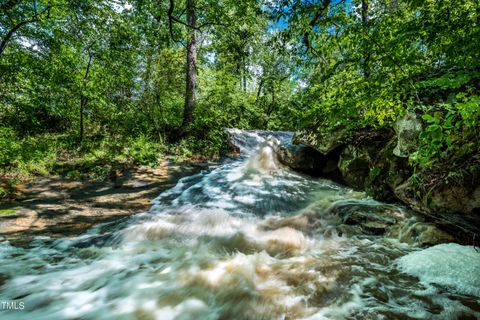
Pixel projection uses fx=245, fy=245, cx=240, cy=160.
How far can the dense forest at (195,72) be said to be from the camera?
115 inches

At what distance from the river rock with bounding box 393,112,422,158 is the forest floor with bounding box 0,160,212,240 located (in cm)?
464

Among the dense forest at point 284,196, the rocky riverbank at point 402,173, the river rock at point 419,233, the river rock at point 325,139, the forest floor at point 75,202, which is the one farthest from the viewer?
the river rock at point 325,139

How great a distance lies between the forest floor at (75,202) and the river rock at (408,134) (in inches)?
183

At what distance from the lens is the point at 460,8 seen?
3148mm

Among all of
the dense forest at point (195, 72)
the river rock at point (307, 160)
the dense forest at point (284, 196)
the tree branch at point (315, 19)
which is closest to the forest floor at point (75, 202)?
the dense forest at point (284, 196)

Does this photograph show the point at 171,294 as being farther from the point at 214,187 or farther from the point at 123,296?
the point at 214,187

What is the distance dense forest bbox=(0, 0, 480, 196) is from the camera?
9.55ft

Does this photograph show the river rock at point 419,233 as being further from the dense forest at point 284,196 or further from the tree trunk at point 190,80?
the tree trunk at point 190,80

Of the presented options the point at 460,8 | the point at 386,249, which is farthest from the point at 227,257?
the point at 460,8

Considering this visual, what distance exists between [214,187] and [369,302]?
486cm

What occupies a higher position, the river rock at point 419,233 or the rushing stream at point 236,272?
the river rock at point 419,233

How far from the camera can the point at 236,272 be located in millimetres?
2789

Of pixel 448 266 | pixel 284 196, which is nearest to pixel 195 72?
Result: pixel 284 196

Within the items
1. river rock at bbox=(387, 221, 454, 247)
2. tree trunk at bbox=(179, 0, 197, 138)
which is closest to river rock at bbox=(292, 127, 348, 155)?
river rock at bbox=(387, 221, 454, 247)
